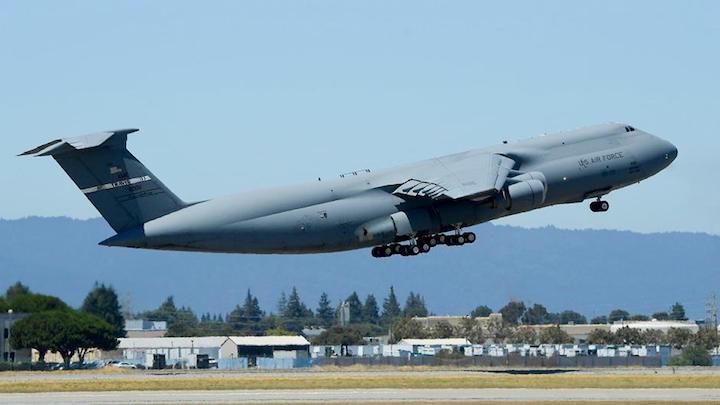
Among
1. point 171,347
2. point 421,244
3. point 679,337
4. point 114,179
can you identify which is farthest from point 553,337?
point 114,179

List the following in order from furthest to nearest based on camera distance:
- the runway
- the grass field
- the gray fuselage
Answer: the gray fuselage → the grass field → the runway

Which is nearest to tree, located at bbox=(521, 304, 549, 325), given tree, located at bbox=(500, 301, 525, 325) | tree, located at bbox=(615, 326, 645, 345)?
tree, located at bbox=(500, 301, 525, 325)

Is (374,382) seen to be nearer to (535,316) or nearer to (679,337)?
(679,337)

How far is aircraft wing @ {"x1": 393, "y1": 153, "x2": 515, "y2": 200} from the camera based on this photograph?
53938mm

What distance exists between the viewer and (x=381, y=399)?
43219mm

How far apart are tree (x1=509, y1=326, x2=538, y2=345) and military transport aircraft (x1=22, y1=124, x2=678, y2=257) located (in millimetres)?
43211

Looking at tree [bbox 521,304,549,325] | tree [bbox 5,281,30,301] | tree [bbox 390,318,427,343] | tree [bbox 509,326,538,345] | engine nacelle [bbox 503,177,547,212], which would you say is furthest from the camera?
tree [bbox 521,304,549,325]

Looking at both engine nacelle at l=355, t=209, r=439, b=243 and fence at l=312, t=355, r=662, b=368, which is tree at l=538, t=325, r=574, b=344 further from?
engine nacelle at l=355, t=209, r=439, b=243

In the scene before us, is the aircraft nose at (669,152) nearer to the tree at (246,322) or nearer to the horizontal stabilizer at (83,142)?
the horizontal stabilizer at (83,142)

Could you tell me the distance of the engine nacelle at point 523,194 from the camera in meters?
55.4

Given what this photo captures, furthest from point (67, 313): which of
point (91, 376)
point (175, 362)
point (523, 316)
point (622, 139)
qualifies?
point (523, 316)

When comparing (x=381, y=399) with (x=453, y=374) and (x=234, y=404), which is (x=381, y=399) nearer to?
(x=234, y=404)

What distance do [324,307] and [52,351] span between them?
124168 millimetres

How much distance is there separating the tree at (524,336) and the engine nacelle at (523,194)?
47.4 m
